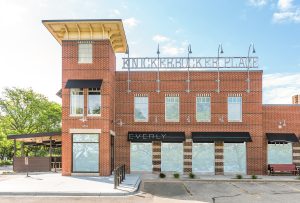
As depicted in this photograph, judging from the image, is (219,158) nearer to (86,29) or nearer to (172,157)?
(172,157)

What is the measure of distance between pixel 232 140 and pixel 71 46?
1383cm

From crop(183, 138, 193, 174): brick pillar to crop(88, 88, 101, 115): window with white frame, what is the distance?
7493 millimetres

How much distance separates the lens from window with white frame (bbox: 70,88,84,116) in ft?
83.1

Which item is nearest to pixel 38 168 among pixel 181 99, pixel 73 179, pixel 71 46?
pixel 73 179

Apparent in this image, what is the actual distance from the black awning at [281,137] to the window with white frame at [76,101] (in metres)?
14.6

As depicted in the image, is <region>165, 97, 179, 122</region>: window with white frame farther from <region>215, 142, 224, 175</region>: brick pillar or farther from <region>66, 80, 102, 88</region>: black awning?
<region>66, 80, 102, 88</region>: black awning

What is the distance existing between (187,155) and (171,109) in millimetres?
3816

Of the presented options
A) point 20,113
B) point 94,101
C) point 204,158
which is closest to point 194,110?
point 204,158

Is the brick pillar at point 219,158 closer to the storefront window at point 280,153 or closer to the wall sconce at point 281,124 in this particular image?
the storefront window at point 280,153

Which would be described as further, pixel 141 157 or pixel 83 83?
pixel 141 157

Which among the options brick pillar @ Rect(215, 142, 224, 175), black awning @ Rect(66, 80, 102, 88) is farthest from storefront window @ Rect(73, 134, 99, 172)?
brick pillar @ Rect(215, 142, 224, 175)

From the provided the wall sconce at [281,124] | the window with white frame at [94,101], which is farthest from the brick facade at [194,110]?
the window with white frame at [94,101]

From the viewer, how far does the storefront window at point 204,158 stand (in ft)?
91.7

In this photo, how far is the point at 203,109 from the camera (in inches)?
1116
